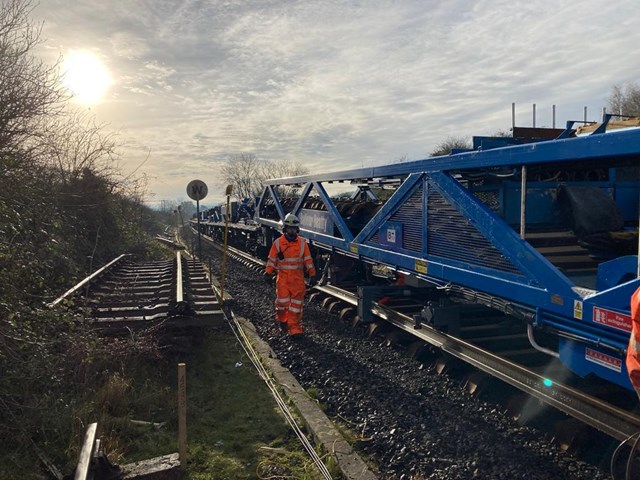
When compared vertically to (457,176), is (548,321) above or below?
below

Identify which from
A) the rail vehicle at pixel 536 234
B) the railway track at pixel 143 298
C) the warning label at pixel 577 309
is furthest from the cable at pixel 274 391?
the warning label at pixel 577 309

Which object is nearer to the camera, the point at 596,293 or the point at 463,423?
the point at 596,293

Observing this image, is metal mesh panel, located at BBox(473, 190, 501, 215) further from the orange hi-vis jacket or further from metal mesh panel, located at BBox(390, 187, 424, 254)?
the orange hi-vis jacket

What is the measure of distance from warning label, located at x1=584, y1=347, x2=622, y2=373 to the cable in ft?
7.00

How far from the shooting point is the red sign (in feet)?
9.31

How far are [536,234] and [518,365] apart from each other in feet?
A: 4.06

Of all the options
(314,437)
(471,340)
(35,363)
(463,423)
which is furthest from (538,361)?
(35,363)

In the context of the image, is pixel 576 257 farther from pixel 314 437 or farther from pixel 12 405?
pixel 12 405

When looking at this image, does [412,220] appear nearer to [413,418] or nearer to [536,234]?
[536,234]

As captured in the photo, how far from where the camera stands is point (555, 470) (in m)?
3.40

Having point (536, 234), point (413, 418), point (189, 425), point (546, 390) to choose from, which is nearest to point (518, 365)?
point (546, 390)

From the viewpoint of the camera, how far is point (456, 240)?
4.68 m

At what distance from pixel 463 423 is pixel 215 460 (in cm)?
223

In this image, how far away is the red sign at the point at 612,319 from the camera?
284 centimetres
